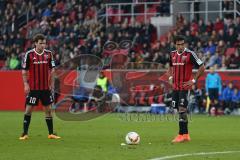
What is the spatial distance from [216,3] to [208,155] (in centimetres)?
2423

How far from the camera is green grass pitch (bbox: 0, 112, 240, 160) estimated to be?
39.0ft

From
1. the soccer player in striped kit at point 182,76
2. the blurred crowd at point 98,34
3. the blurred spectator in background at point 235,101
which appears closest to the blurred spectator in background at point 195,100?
the blurred spectator in background at point 235,101

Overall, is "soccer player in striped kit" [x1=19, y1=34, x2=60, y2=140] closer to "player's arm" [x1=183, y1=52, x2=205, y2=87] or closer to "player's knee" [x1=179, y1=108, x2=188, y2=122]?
"player's knee" [x1=179, y1=108, x2=188, y2=122]

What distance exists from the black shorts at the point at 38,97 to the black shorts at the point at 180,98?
9.65 feet

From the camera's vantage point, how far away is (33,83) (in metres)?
15.8

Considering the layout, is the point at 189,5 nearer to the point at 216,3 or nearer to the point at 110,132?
the point at 216,3

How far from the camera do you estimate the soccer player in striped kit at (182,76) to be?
14859 millimetres

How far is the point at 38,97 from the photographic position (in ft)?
51.7

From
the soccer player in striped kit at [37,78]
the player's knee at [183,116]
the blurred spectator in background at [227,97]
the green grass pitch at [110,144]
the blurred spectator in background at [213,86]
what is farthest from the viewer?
the blurred spectator in background at [227,97]

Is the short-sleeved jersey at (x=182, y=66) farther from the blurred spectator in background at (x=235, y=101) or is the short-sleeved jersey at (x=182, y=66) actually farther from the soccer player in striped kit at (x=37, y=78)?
the blurred spectator in background at (x=235, y=101)

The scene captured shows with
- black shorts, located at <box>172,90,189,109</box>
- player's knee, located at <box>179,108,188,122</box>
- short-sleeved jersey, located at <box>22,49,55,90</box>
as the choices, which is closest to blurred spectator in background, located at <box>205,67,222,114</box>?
black shorts, located at <box>172,90,189,109</box>

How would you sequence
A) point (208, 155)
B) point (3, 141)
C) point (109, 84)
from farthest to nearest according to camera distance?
point (109, 84), point (3, 141), point (208, 155)

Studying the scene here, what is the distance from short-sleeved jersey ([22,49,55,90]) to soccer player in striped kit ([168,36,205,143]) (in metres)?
2.94

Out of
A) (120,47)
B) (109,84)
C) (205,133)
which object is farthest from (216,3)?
(205,133)
